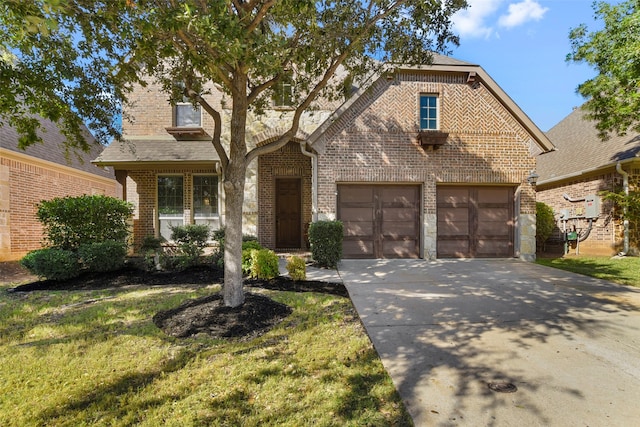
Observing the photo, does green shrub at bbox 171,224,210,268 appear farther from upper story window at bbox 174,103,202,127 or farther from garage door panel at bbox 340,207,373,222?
upper story window at bbox 174,103,202,127

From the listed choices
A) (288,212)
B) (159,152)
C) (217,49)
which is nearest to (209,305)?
(217,49)

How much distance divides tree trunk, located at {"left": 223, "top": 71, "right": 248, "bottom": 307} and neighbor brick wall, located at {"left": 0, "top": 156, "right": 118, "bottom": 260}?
913cm

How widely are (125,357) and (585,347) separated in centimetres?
520

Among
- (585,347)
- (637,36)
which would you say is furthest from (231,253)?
(637,36)

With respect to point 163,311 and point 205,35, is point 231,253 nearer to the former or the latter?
point 163,311

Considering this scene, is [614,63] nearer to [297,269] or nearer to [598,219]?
[598,219]

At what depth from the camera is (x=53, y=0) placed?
2832 mm

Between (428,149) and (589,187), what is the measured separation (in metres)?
7.69

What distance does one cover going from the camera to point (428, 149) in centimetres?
992

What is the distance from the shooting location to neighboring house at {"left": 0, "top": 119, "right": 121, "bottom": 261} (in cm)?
1073

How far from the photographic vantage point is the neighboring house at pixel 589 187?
11398mm

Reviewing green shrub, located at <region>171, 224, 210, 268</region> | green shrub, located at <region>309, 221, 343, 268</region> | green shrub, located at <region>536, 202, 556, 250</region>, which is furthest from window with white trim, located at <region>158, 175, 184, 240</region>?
green shrub, located at <region>536, 202, 556, 250</region>

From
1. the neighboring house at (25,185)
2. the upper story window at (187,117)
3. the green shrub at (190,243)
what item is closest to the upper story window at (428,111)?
the green shrub at (190,243)

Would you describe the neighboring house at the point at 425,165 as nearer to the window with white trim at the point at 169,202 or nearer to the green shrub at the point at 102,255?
the window with white trim at the point at 169,202
